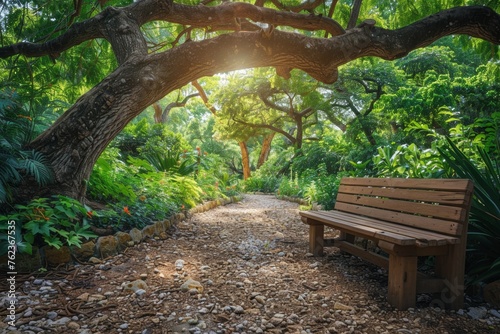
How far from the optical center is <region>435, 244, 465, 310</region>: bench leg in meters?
2.07

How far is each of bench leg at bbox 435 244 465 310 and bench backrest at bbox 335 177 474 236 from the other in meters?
0.18

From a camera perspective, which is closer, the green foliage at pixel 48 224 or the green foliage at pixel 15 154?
the green foliage at pixel 48 224

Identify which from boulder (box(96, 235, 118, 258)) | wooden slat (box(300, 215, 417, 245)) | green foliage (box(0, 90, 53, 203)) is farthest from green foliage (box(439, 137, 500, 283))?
green foliage (box(0, 90, 53, 203))

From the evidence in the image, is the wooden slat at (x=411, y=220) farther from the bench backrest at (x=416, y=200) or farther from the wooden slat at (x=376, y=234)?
the wooden slat at (x=376, y=234)

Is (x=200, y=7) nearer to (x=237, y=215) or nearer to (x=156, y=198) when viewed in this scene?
(x=156, y=198)

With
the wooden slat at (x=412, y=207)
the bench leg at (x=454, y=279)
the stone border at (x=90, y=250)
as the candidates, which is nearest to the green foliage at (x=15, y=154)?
the stone border at (x=90, y=250)

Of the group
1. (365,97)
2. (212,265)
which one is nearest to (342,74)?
(365,97)

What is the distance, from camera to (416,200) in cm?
251

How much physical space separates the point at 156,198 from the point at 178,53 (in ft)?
7.03

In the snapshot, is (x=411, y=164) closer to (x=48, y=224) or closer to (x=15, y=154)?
(x=48, y=224)

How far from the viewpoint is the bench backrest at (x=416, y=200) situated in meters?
2.02

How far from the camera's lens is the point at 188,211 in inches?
222

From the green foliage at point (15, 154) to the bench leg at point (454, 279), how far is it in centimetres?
337

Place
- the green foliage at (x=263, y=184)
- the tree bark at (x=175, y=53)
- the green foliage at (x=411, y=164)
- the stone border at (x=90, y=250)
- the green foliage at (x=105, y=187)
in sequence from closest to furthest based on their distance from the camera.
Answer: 1. the stone border at (x=90, y=250)
2. the tree bark at (x=175, y=53)
3. the green foliage at (x=411, y=164)
4. the green foliage at (x=105, y=187)
5. the green foliage at (x=263, y=184)
